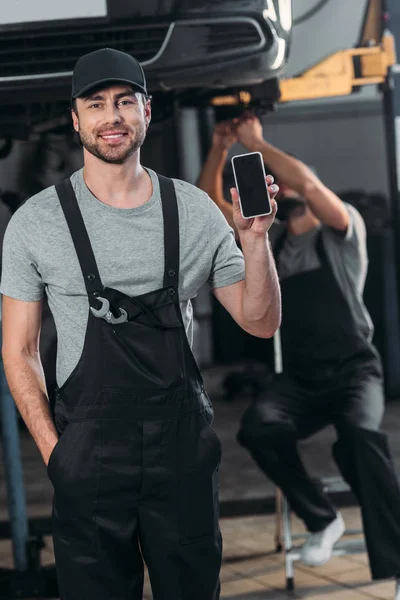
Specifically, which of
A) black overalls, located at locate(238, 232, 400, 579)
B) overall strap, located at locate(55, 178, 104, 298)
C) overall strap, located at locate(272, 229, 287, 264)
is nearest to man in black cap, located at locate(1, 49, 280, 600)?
overall strap, located at locate(55, 178, 104, 298)

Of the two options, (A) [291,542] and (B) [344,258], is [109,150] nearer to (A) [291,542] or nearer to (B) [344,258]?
(B) [344,258]

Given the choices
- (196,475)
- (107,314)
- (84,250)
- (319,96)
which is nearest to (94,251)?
(84,250)

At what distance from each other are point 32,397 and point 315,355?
2067 mm

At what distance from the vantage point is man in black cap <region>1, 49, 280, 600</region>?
7.06 ft

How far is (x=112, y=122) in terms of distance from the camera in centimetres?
216

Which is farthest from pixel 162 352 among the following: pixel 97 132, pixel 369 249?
pixel 369 249

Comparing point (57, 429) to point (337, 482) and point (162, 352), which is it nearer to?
point (162, 352)

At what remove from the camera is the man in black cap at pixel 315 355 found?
12.5 feet

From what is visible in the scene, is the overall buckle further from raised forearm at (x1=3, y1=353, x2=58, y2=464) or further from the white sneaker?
the white sneaker

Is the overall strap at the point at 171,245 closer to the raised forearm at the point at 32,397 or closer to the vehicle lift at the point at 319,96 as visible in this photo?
the raised forearm at the point at 32,397

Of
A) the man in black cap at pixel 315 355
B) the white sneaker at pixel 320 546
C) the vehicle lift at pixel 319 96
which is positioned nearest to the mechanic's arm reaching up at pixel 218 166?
the man in black cap at pixel 315 355

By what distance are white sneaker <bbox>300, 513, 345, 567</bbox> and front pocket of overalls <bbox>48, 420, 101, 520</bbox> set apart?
6.42 ft

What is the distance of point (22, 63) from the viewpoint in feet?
10.7

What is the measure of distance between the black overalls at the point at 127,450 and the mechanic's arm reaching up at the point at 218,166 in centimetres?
198
